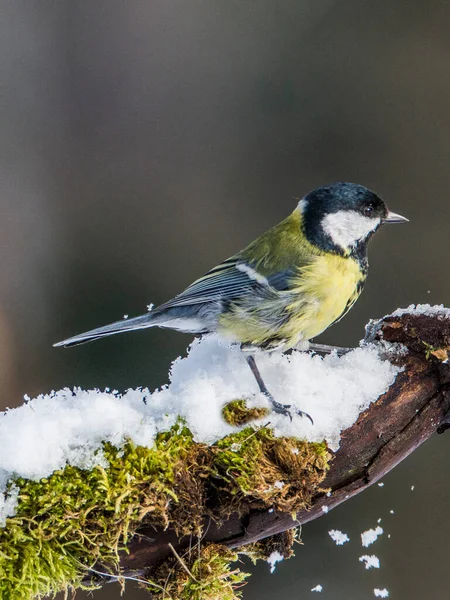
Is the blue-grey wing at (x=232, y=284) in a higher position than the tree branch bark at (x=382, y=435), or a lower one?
higher

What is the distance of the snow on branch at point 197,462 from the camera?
1.11 m

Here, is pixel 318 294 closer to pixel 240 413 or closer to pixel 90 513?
pixel 240 413

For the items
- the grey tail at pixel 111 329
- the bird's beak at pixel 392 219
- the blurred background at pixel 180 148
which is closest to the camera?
the grey tail at pixel 111 329

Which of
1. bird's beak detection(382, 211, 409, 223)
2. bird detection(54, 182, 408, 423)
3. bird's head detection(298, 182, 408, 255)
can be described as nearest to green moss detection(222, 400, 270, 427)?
bird detection(54, 182, 408, 423)

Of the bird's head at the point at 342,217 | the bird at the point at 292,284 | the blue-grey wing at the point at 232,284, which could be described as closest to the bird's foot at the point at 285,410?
the bird at the point at 292,284

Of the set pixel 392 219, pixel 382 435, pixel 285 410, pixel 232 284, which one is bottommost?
pixel 382 435

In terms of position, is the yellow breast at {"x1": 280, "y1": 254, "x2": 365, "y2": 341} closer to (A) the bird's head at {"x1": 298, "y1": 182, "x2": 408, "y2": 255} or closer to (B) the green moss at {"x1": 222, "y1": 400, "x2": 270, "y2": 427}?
(A) the bird's head at {"x1": 298, "y1": 182, "x2": 408, "y2": 255}

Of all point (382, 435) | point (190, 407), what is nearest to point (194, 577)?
point (190, 407)

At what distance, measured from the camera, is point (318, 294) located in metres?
1.69

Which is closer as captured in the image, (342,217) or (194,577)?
(194,577)

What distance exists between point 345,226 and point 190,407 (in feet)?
2.42

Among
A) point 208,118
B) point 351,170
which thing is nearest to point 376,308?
point 351,170

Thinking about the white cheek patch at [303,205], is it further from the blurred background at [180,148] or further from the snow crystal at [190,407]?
the blurred background at [180,148]

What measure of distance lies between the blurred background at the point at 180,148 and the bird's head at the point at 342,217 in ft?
4.01
